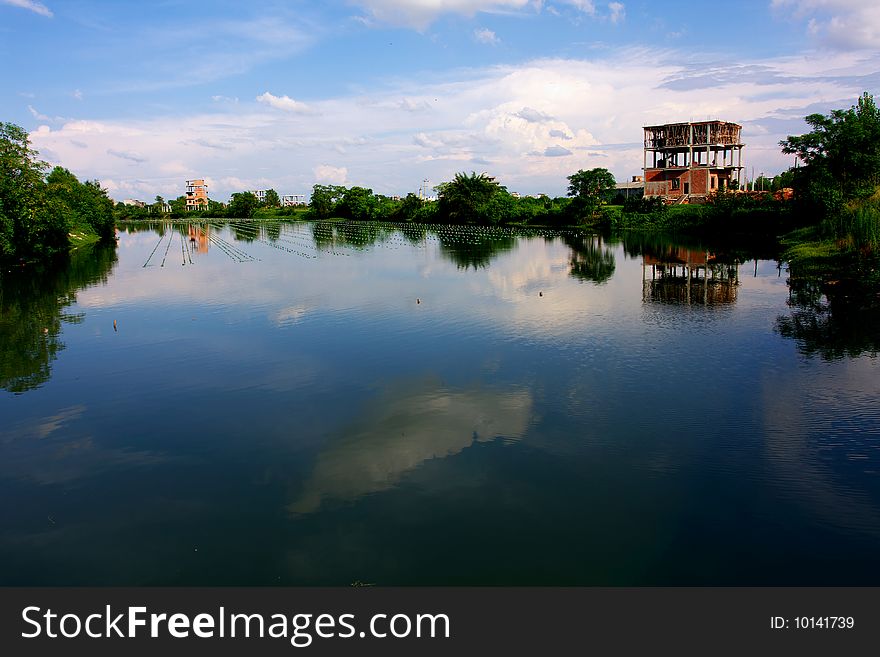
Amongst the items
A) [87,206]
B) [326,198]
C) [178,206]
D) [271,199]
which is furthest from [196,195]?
[87,206]

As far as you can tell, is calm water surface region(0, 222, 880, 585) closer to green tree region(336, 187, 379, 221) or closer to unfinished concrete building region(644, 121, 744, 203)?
unfinished concrete building region(644, 121, 744, 203)

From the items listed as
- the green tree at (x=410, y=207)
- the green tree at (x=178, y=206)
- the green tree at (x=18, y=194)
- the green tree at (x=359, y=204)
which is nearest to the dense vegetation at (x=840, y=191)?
the green tree at (x=18, y=194)

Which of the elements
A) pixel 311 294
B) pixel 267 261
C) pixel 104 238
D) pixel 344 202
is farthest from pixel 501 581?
pixel 344 202

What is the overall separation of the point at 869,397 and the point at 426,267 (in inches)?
987

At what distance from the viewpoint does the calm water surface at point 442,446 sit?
8102 mm

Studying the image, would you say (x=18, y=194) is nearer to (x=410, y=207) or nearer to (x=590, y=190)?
(x=590, y=190)

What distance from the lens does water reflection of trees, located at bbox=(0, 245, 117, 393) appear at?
53.5 ft

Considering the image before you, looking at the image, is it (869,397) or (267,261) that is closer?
(869,397)

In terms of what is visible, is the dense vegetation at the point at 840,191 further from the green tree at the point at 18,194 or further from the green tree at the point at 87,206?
the green tree at the point at 87,206

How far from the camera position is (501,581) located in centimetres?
763

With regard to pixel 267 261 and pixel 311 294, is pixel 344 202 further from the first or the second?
pixel 311 294

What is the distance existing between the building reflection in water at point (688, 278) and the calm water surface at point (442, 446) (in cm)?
203

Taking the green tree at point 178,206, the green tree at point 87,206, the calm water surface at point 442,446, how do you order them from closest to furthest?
the calm water surface at point 442,446
the green tree at point 87,206
the green tree at point 178,206

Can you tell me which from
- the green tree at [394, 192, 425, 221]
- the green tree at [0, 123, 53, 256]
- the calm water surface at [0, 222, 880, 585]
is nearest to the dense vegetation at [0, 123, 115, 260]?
the green tree at [0, 123, 53, 256]
